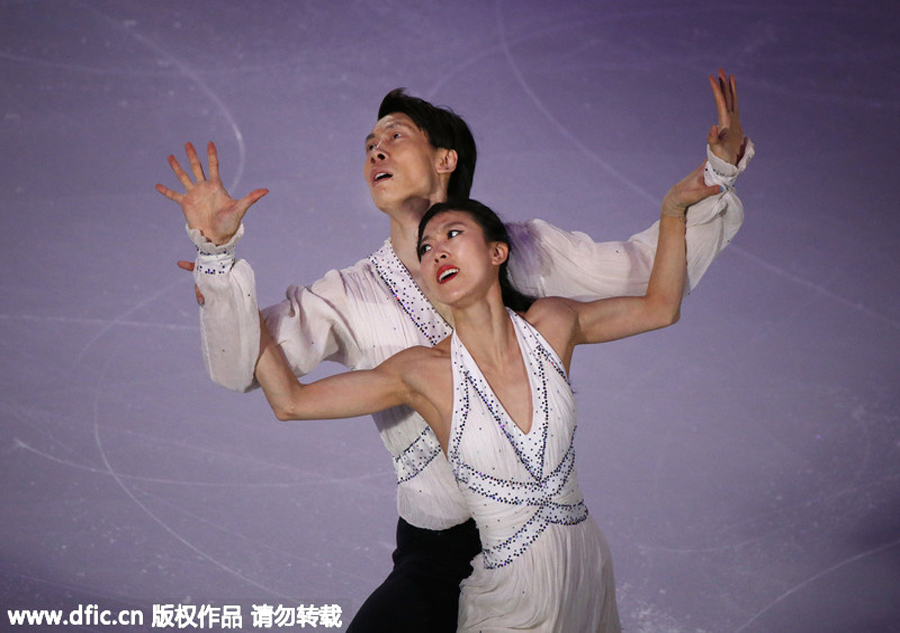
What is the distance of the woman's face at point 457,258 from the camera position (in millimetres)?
3195

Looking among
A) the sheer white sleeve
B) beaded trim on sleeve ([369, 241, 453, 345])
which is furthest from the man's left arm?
beaded trim on sleeve ([369, 241, 453, 345])

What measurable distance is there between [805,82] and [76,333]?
4.18m

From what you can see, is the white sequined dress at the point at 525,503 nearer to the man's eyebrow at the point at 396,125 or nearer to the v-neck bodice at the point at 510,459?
the v-neck bodice at the point at 510,459

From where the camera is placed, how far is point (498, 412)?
315 centimetres

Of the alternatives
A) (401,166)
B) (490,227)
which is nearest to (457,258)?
(490,227)

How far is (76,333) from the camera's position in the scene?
5.89m

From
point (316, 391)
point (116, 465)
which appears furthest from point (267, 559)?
point (316, 391)

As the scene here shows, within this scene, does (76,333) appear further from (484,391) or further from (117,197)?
(484,391)

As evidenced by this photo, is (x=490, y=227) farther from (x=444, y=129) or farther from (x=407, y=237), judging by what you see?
(x=444, y=129)

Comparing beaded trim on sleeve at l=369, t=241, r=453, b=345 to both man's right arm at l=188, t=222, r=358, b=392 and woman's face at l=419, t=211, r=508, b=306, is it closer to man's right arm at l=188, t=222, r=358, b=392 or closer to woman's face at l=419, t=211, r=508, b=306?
man's right arm at l=188, t=222, r=358, b=392

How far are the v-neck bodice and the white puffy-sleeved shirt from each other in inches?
14.9

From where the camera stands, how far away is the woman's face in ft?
10.5

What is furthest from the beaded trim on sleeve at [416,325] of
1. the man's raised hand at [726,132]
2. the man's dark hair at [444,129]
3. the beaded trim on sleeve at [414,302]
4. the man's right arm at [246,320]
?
the man's raised hand at [726,132]

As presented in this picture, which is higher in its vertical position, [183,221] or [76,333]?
[183,221]
